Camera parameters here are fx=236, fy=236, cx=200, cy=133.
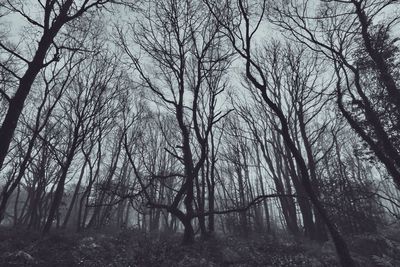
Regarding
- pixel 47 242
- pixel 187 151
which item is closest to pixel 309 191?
pixel 187 151

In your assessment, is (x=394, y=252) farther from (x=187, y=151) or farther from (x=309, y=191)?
(x=187, y=151)

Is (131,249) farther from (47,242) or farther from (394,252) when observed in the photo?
(394,252)

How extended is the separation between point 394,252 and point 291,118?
843cm

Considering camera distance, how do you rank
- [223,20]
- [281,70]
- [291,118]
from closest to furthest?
[223,20]
[281,70]
[291,118]

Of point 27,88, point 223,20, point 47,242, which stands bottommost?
point 47,242

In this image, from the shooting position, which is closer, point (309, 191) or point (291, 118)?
point (309, 191)

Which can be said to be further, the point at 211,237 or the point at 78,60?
the point at 78,60

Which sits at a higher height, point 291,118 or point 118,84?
point 118,84

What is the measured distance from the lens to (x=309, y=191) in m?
6.55

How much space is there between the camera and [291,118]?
610 inches

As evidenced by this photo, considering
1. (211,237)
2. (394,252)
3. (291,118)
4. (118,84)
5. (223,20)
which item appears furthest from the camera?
(291,118)

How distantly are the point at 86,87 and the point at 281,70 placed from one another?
35.7 ft

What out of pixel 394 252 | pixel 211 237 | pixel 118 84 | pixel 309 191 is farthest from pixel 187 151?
pixel 394 252

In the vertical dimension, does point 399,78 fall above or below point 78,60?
below
